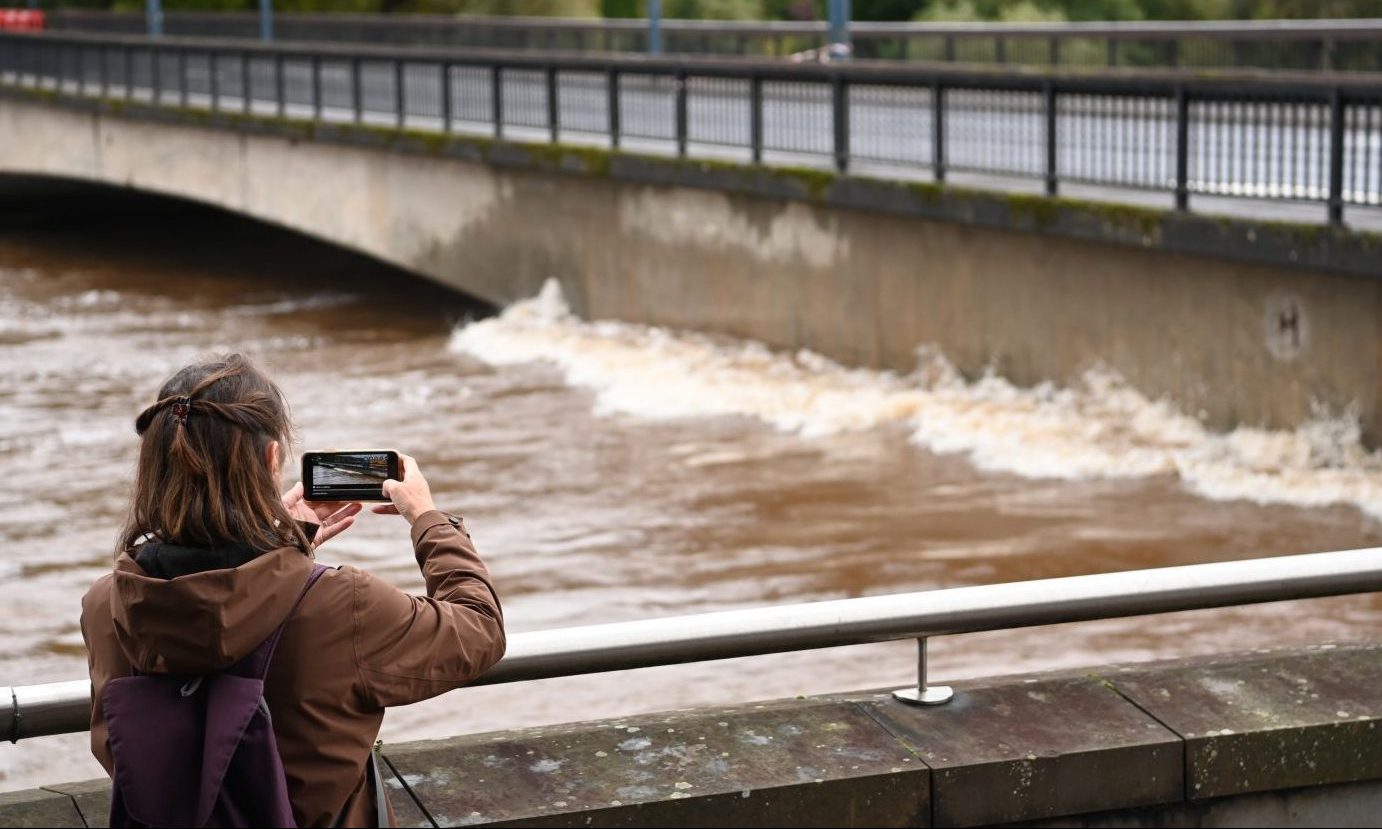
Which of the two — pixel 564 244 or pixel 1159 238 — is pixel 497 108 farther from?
pixel 1159 238

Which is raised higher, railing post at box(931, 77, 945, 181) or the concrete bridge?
railing post at box(931, 77, 945, 181)

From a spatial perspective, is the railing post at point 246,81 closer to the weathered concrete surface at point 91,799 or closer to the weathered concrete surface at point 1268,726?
the weathered concrete surface at point 91,799

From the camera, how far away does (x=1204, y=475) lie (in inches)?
494

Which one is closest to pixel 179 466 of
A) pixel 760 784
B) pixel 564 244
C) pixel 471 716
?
pixel 760 784

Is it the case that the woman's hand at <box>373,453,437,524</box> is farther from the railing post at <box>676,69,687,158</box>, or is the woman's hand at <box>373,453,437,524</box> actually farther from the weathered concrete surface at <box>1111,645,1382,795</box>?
the railing post at <box>676,69,687,158</box>

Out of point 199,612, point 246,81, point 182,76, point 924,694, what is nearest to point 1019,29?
point 246,81

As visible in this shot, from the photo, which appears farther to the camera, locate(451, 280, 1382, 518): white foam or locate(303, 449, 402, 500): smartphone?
locate(451, 280, 1382, 518): white foam

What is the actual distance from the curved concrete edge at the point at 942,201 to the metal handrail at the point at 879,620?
326 inches

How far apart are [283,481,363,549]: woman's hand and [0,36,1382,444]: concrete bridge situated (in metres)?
9.47

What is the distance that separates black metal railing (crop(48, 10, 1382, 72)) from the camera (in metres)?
22.4

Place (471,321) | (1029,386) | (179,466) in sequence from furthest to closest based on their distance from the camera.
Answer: (471,321), (1029,386), (179,466)

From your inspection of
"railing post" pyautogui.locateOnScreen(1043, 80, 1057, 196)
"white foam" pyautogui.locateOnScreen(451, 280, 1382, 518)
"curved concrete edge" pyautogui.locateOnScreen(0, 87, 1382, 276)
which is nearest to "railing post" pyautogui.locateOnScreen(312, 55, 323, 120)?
"curved concrete edge" pyautogui.locateOnScreen(0, 87, 1382, 276)

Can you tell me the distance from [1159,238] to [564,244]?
27.3 ft

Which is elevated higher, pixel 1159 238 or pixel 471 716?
pixel 1159 238
